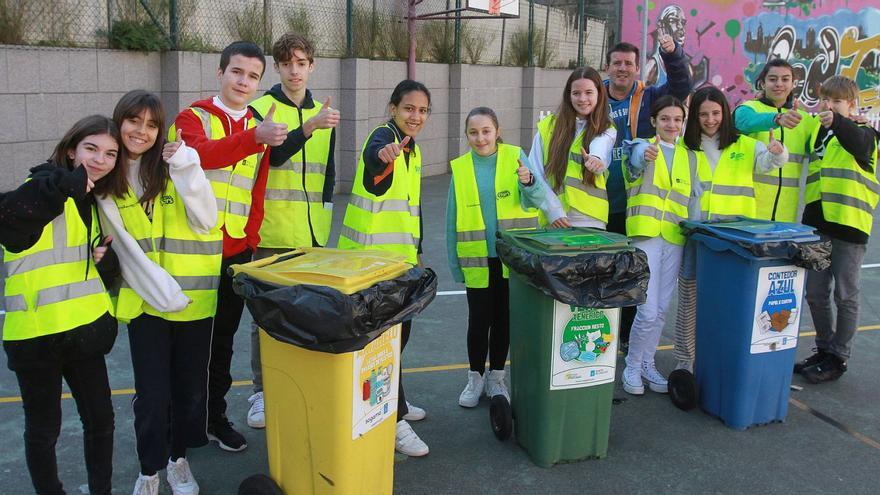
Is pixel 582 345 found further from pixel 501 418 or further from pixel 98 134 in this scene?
pixel 98 134

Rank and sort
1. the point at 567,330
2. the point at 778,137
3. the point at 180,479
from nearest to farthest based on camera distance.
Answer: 1. the point at 180,479
2. the point at 567,330
3. the point at 778,137

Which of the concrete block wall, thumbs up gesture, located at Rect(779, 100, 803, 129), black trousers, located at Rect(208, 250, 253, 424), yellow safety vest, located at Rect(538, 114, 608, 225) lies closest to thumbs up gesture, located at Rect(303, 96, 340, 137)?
black trousers, located at Rect(208, 250, 253, 424)

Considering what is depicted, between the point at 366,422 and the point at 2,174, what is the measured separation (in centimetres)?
642

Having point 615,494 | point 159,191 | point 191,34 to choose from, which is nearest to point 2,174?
point 191,34

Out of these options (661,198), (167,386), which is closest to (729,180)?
(661,198)

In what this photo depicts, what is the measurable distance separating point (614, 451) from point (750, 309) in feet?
3.40

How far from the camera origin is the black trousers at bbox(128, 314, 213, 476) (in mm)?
3170

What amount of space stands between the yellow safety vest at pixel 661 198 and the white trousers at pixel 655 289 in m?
0.07

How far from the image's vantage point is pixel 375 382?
9.98 feet

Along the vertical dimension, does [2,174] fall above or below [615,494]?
above

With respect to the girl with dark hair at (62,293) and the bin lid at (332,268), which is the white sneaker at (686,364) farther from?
the girl with dark hair at (62,293)

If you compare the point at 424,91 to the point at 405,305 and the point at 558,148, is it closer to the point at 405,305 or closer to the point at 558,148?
the point at 558,148

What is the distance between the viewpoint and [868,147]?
453 cm

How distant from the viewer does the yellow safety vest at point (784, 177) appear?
15.7 feet
